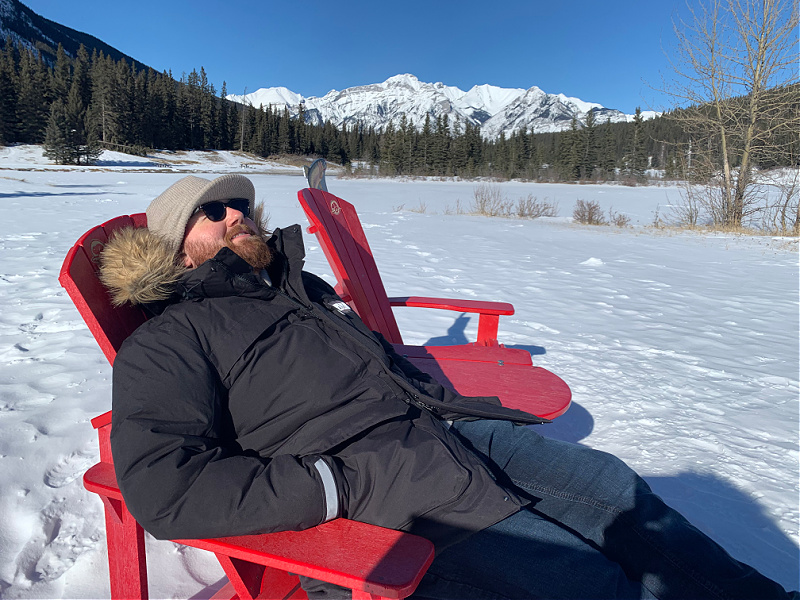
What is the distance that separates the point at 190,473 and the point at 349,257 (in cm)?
183

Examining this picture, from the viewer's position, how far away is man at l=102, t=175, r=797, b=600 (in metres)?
1.05

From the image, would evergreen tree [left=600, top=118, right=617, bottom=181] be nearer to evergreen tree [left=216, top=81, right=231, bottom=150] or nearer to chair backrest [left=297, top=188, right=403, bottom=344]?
evergreen tree [left=216, top=81, right=231, bottom=150]

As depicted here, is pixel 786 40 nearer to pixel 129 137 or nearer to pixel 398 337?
pixel 398 337

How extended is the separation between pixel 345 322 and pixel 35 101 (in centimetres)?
5856

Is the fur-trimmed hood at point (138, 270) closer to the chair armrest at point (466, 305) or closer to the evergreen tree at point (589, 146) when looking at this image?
the chair armrest at point (466, 305)

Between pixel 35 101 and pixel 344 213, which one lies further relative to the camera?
pixel 35 101

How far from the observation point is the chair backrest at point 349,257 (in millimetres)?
2604

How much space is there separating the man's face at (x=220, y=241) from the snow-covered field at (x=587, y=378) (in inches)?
39.7

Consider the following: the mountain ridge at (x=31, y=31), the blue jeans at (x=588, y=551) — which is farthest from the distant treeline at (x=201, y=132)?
the mountain ridge at (x=31, y=31)

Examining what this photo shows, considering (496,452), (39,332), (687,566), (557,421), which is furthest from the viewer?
(39,332)

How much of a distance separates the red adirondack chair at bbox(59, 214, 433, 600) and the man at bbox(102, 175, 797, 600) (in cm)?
5

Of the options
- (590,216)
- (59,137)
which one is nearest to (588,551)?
(590,216)

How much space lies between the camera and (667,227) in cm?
1161

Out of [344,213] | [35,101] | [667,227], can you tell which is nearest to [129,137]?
[35,101]
